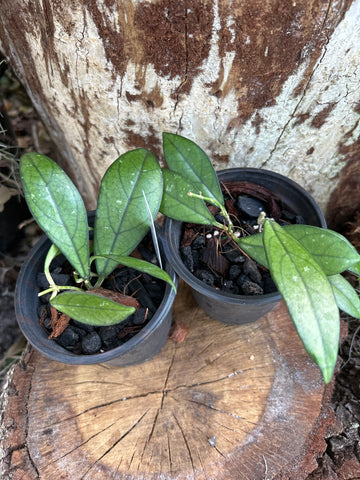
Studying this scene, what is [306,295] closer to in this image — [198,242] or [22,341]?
[198,242]

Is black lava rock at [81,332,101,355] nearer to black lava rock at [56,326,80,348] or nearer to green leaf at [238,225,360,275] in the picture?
black lava rock at [56,326,80,348]

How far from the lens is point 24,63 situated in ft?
3.45

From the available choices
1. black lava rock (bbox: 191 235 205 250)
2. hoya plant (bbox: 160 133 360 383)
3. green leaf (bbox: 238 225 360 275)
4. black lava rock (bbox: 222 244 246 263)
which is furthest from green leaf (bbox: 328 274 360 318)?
black lava rock (bbox: 191 235 205 250)

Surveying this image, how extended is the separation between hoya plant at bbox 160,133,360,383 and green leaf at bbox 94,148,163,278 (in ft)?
0.14

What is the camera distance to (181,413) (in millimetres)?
953

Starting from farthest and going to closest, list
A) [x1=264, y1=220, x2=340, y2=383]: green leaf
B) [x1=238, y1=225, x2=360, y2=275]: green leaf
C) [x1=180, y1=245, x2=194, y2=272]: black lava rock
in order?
[x1=180, y1=245, x2=194, y2=272]: black lava rock
[x1=238, y1=225, x2=360, y2=275]: green leaf
[x1=264, y1=220, x2=340, y2=383]: green leaf

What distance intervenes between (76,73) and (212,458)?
0.99 meters

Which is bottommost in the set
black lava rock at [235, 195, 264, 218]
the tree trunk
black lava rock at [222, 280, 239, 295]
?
black lava rock at [222, 280, 239, 295]

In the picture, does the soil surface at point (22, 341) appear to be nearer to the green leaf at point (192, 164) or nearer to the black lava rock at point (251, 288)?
the black lava rock at point (251, 288)

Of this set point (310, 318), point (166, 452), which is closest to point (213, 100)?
point (310, 318)

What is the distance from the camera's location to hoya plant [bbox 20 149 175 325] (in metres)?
0.83

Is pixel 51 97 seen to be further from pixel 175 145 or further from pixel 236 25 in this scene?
pixel 236 25

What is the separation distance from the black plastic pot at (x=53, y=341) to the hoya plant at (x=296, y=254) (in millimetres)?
182

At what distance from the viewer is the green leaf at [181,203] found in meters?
0.86
